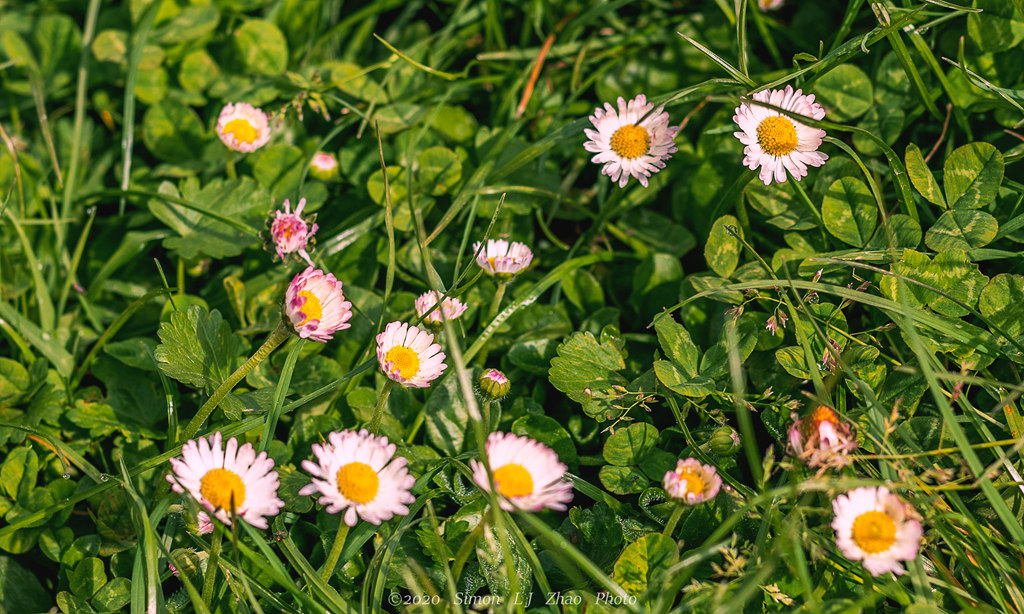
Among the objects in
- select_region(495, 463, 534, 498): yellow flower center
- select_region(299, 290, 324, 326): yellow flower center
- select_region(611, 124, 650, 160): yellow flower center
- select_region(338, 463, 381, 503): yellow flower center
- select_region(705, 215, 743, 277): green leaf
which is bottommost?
select_region(338, 463, 381, 503): yellow flower center

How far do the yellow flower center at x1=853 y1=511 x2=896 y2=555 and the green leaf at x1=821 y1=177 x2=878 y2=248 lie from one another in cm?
69

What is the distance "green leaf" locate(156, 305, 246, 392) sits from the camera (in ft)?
5.45

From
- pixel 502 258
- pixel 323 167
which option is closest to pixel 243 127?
pixel 323 167

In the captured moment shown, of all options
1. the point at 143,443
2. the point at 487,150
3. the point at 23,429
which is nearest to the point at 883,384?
the point at 487,150

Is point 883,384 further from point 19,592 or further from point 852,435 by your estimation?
point 19,592

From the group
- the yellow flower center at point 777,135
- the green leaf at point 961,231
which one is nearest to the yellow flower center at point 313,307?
the yellow flower center at point 777,135

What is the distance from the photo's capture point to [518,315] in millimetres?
1984

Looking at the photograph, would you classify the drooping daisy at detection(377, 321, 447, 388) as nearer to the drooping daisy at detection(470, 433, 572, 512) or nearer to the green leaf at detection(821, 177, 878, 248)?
the drooping daisy at detection(470, 433, 572, 512)

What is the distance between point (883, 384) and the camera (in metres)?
1.68

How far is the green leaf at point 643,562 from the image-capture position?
1485mm

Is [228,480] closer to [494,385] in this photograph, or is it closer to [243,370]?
[243,370]

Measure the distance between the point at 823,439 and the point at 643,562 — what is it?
41cm

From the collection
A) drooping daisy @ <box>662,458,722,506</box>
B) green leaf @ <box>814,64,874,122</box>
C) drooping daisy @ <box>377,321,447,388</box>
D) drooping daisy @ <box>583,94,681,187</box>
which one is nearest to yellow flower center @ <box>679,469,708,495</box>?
drooping daisy @ <box>662,458,722,506</box>

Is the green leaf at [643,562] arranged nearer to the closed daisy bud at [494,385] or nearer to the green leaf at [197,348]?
the closed daisy bud at [494,385]
